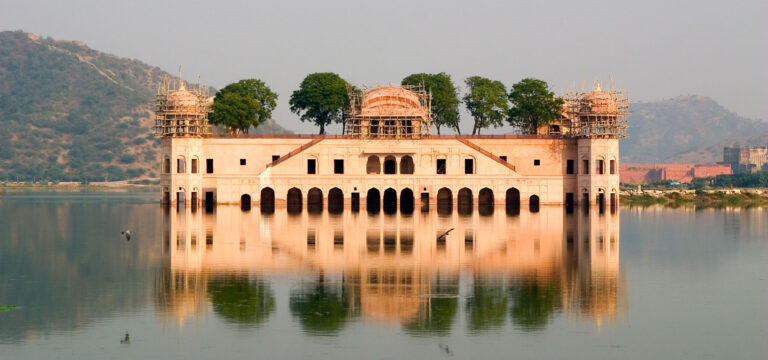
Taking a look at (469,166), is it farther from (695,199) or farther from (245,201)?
(695,199)

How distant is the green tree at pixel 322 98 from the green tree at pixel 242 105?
290cm

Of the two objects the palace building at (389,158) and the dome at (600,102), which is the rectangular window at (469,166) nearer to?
the palace building at (389,158)

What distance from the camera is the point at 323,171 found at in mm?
84000

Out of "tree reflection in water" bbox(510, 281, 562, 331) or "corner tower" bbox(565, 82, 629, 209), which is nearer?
"tree reflection in water" bbox(510, 281, 562, 331)

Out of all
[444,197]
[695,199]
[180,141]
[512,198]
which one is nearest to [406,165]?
[444,197]

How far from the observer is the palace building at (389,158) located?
83.7m

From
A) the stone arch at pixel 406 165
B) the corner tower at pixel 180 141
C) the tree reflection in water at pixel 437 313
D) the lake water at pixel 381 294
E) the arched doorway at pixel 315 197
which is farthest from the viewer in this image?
the arched doorway at pixel 315 197

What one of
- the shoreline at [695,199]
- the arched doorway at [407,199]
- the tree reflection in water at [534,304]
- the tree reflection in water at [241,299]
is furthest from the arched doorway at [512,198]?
the tree reflection in water at [241,299]

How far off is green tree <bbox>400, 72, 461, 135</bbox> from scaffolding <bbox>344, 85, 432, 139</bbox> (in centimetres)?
→ 729

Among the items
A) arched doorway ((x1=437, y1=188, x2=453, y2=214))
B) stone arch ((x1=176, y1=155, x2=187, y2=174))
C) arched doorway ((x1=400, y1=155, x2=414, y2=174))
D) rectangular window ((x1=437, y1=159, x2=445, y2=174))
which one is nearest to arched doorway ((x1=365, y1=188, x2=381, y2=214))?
arched doorway ((x1=400, y1=155, x2=414, y2=174))

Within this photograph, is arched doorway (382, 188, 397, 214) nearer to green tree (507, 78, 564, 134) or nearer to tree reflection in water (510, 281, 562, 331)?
green tree (507, 78, 564, 134)

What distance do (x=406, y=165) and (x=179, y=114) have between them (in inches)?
794

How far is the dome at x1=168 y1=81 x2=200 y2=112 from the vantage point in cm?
8500

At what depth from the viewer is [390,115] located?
278ft
